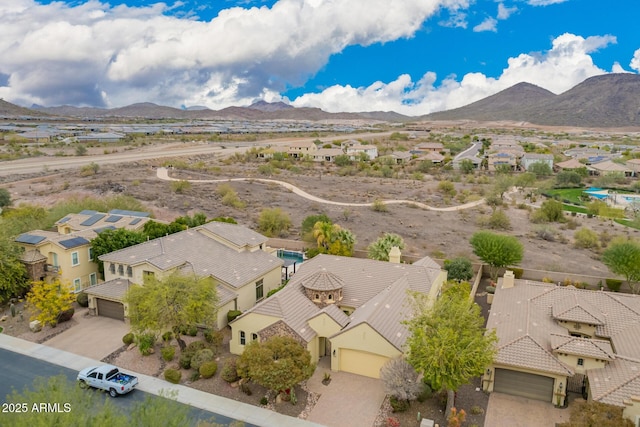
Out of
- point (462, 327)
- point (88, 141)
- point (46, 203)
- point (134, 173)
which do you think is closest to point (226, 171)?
point (134, 173)

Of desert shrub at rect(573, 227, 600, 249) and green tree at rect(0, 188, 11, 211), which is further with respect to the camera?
green tree at rect(0, 188, 11, 211)

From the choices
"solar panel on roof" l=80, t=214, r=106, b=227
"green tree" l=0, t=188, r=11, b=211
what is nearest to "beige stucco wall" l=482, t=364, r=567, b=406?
"solar panel on roof" l=80, t=214, r=106, b=227

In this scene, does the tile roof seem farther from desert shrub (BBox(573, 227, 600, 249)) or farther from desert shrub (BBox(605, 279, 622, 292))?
desert shrub (BBox(573, 227, 600, 249))

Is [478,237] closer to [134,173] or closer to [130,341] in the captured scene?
[130,341]

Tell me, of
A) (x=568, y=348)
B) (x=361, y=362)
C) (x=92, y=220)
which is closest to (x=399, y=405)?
(x=361, y=362)

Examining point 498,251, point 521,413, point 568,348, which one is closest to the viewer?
point 521,413

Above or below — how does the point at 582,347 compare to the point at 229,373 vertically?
above

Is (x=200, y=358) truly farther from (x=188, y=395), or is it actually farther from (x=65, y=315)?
(x=65, y=315)
